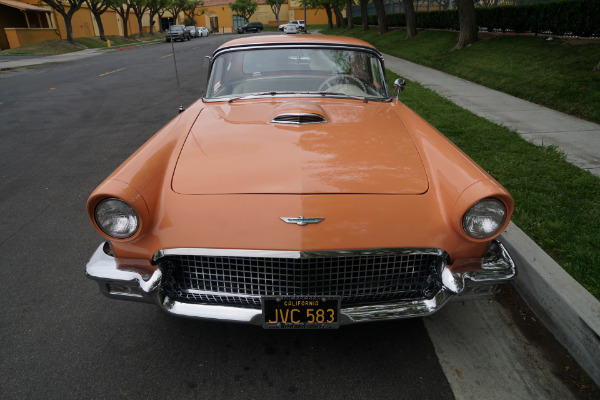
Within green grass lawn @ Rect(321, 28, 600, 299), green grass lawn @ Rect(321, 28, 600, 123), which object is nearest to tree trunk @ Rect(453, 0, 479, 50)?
green grass lawn @ Rect(321, 28, 600, 123)


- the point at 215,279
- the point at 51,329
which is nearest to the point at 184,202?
Result: the point at 215,279

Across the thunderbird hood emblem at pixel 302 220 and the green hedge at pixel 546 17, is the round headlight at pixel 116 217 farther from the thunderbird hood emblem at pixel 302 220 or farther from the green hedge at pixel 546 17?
the green hedge at pixel 546 17

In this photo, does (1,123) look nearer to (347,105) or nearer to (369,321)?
(347,105)

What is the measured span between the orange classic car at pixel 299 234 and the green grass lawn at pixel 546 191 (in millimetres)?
1036

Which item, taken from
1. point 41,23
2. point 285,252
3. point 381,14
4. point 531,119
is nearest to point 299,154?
point 285,252

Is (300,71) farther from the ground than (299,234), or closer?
farther from the ground

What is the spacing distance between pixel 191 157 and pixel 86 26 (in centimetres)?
4220

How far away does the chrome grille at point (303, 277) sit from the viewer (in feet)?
6.43

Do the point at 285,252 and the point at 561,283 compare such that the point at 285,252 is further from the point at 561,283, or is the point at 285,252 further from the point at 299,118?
the point at 561,283

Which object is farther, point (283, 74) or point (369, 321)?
point (283, 74)

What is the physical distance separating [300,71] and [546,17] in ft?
36.1

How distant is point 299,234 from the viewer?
1865 millimetres

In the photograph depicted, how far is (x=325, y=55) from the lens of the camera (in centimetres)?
343

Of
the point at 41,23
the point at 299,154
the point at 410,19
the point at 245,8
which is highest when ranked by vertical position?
the point at 245,8
